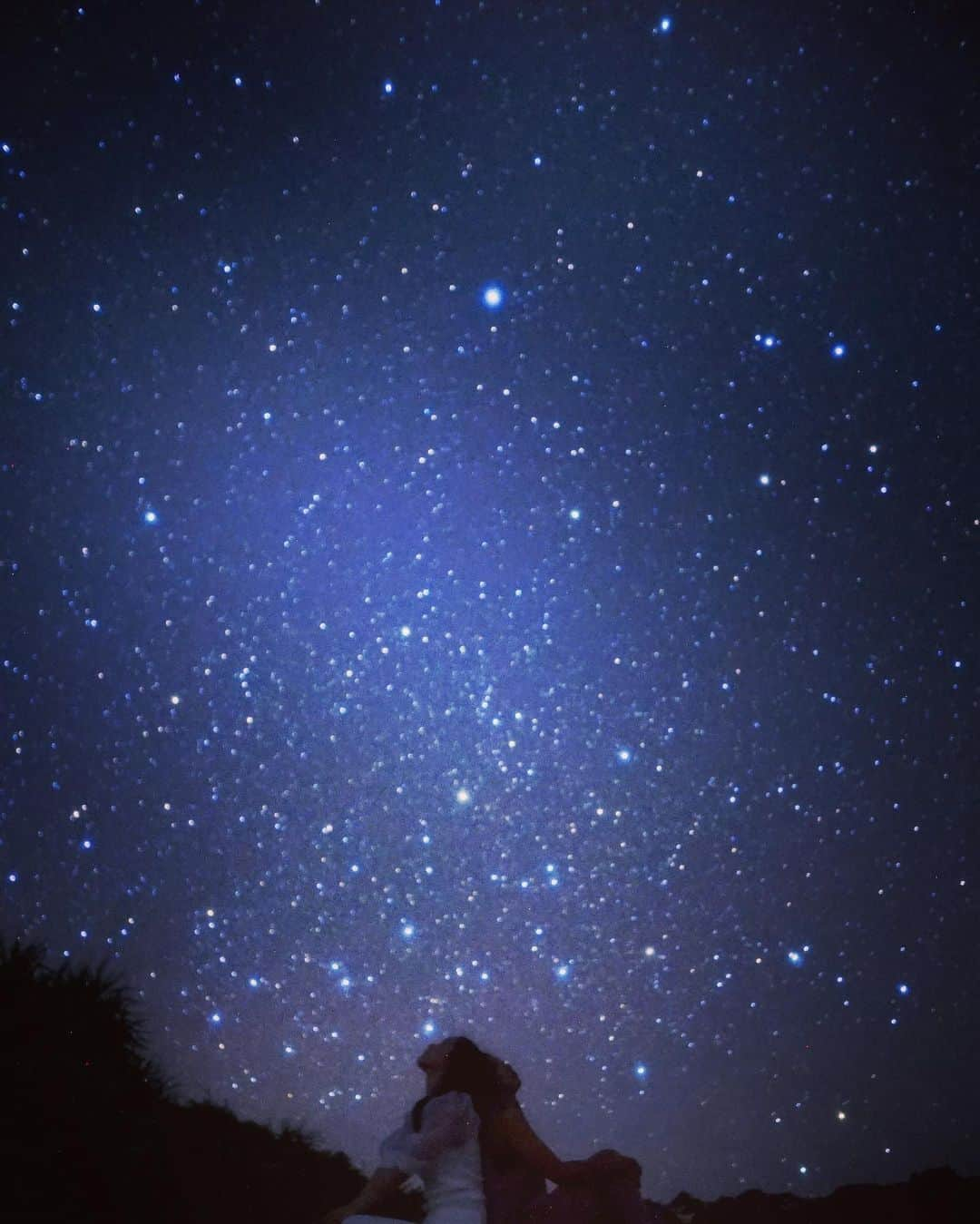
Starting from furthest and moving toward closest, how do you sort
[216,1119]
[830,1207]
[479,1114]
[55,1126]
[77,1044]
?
[830,1207], [216,1119], [77,1044], [55,1126], [479,1114]

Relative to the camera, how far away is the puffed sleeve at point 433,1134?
2.86 metres

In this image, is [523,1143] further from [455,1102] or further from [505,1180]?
[455,1102]

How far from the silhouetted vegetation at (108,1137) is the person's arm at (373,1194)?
1.31 m

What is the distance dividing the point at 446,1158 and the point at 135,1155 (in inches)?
68.6

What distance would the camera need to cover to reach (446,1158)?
2867 millimetres

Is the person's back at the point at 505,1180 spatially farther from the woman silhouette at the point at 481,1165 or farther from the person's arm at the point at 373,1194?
the person's arm at the point at 373,1194

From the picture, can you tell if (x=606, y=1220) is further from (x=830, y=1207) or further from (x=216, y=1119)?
(x=830, y=1207)

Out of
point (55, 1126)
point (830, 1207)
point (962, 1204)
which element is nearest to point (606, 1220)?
point (55, 1126)

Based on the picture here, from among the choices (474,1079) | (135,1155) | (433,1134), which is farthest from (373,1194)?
(135,1155)

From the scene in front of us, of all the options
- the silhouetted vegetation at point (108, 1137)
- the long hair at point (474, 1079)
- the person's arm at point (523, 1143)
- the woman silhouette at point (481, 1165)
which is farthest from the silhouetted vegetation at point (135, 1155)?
the long hair at point (474, 1079)

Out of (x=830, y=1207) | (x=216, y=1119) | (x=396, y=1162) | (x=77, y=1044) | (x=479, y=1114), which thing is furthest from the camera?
(x=830, y=1207)

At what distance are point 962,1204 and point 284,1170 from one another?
18.4 ft

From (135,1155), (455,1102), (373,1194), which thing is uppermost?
(455,1102)

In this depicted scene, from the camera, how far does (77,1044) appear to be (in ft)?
16.3
